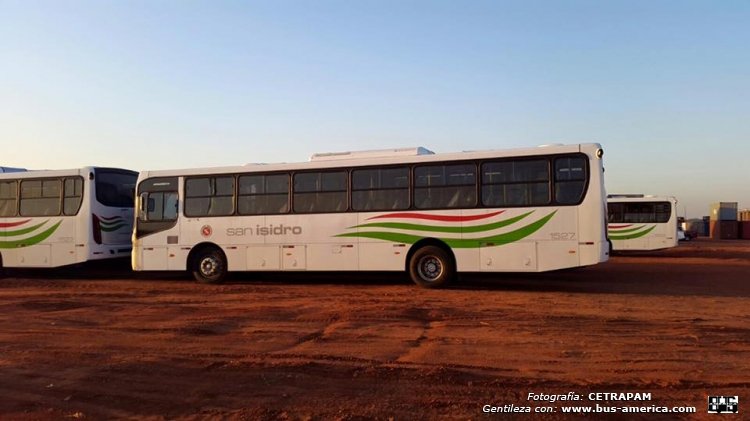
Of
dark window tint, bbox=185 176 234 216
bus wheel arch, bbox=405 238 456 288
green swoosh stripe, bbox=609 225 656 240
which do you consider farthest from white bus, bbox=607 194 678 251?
dark window tint, bbox=185 176 234 216

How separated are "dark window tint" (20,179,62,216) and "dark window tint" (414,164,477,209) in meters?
10.8

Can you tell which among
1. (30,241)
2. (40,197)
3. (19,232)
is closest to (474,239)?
(40,197)

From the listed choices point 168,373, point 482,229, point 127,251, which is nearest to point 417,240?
point 482,229

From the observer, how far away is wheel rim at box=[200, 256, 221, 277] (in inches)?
567

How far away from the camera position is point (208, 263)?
47.5ft

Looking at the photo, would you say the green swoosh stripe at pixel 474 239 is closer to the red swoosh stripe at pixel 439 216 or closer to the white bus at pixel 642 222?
the red swoosh stripe at pixel 439 216

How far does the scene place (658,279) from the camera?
15195 millimetres

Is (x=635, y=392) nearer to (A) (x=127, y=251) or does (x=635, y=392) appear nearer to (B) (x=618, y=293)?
(B) (x=618, y=293)

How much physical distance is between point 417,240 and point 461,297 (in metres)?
1.96

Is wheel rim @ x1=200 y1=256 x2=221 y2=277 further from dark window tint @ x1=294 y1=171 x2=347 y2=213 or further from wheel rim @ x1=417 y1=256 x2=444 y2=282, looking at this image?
wheel rim @ x1=417 y1=256 x2=444 y2=282

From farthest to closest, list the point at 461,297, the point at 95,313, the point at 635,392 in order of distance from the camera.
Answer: the point at 461,297, the point at 95,313, the point at 635,392

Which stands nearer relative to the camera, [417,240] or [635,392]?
[635,392]

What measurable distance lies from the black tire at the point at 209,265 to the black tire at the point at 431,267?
5063 millimetres

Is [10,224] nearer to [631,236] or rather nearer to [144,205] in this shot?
[144,205]
